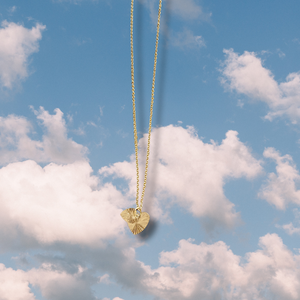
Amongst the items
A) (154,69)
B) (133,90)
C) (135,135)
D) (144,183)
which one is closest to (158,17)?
(154,69)

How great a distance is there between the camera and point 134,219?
482 cm

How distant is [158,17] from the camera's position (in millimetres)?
4926

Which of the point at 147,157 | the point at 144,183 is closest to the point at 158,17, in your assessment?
the point at 147,157

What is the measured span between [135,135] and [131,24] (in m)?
1.81

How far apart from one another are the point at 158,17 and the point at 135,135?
6.40ft

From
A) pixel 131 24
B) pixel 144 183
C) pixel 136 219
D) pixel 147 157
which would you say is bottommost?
pixel 136 219

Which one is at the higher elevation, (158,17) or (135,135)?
(158,17)

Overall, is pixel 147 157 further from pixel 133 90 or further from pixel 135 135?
pixel 133 90

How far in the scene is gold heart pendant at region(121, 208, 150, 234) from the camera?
480 centimetres

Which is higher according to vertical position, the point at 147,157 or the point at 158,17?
the point at 158,17

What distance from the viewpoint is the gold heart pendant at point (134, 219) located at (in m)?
4.80

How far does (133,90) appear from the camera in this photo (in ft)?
16.4

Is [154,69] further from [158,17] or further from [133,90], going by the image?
[158,17]

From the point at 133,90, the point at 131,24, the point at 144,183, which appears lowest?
the point at 144,183
